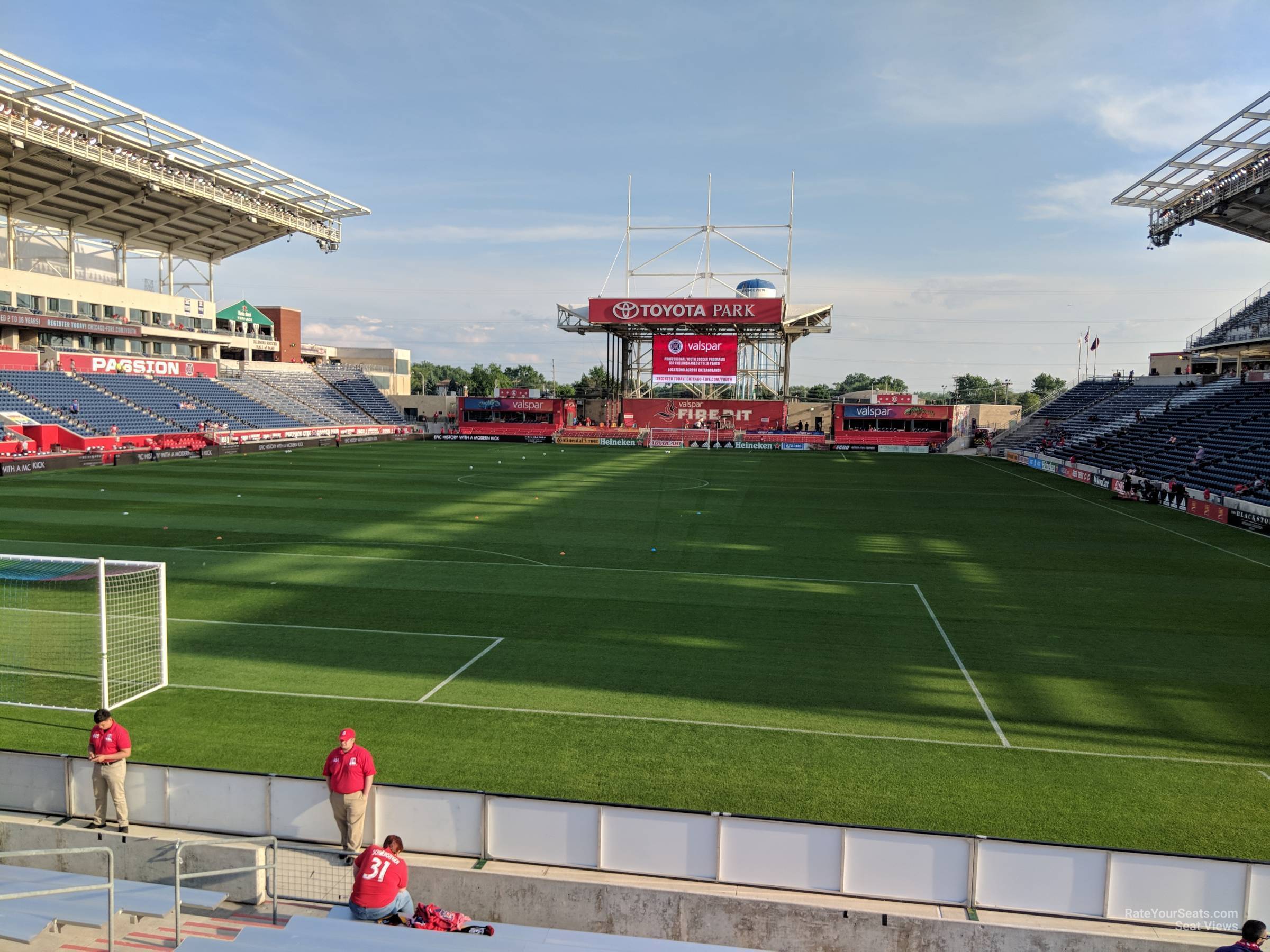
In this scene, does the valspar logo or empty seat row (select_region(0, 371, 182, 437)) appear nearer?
empty seat row (select_region(0, 371, 182, 437))

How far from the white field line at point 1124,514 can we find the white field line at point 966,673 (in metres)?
11.9

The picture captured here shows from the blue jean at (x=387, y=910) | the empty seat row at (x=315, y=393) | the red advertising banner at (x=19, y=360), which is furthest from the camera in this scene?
the empty seat row at (x=315, y=393)

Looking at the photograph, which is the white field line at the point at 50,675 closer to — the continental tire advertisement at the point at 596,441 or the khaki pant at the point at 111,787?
the khaki pant at the point at 111,787

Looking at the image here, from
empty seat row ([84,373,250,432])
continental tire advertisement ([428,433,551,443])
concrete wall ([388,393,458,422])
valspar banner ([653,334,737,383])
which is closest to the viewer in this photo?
empty seat row ([84,373,250,432])

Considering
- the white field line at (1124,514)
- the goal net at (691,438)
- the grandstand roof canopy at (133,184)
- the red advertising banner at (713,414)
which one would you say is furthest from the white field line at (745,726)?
the red advertising banner at (713,414)

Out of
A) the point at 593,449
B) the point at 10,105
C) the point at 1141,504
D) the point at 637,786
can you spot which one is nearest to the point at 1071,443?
the point at 1141,504

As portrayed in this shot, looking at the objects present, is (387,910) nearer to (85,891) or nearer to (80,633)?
(85,891)

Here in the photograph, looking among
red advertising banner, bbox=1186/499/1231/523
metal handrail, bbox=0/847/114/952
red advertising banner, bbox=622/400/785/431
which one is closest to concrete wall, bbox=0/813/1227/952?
metal handrail, bbox=0/847/114/952

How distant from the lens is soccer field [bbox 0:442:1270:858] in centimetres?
996

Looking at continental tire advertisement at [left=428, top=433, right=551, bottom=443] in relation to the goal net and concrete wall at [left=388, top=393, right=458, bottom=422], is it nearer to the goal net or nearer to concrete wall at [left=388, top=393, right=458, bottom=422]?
the goal net

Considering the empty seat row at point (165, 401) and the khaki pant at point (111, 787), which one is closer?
A: the khaki pant at point (111, 787)

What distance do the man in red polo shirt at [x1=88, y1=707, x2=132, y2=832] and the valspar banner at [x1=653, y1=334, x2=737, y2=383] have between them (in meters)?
69.3

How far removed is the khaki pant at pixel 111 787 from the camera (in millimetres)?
8305

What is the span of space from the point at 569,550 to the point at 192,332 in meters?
55.4
